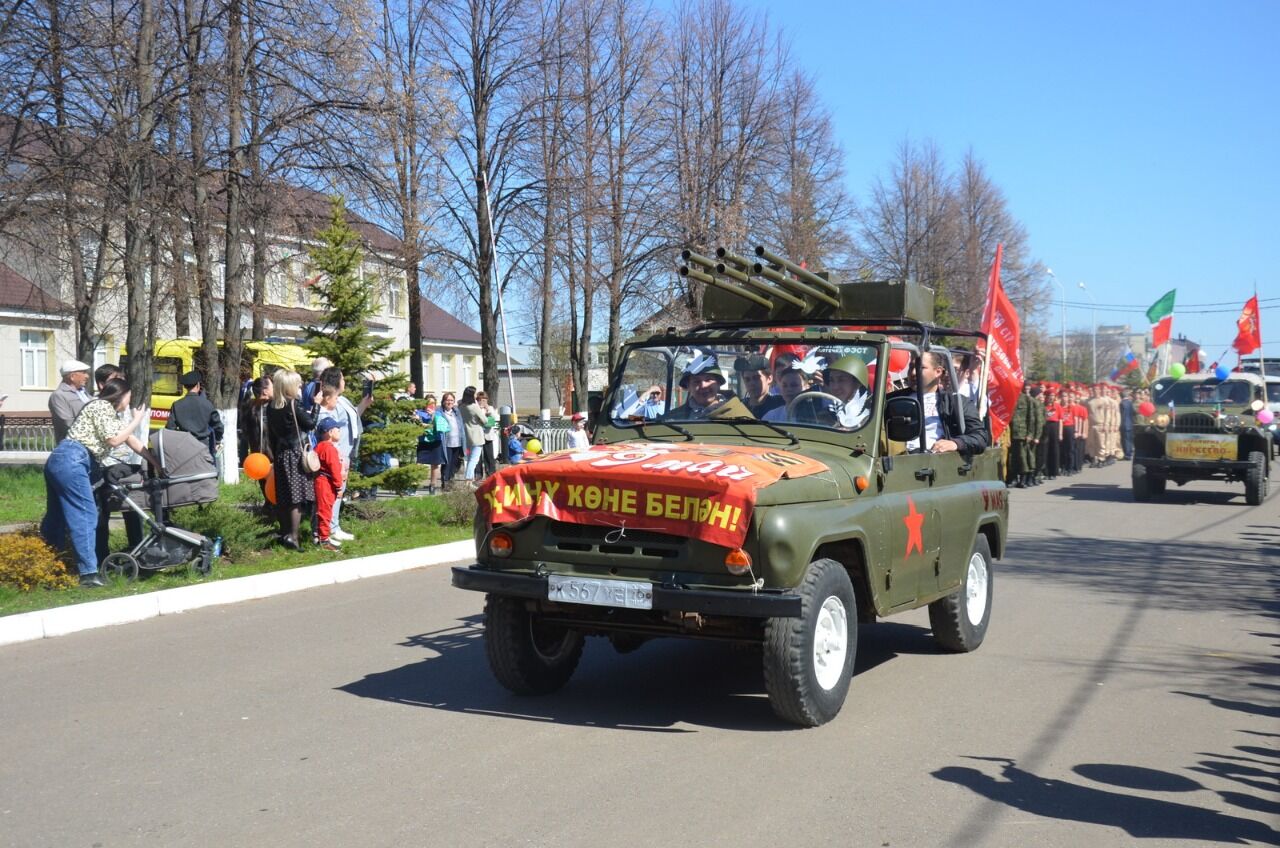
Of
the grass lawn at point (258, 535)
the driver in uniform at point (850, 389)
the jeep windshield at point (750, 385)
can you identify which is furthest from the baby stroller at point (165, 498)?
the driver in uniform at point (850, 389)

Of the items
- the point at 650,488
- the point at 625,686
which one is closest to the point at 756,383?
the point at 650,488

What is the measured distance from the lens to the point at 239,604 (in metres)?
10.3

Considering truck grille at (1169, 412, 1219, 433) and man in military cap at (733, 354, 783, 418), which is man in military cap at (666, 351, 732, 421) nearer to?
man in military cap at (733, 354, 783, 418)

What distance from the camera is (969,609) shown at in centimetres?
843

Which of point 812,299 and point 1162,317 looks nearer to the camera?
point 812,299

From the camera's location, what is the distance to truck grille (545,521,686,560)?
6082mm

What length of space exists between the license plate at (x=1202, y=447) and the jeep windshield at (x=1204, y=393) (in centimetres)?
99

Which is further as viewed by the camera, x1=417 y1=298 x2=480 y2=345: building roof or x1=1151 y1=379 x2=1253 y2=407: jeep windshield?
x1=417 y1=298 x2=480 y2=345: building roof

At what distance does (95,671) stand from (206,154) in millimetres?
12235

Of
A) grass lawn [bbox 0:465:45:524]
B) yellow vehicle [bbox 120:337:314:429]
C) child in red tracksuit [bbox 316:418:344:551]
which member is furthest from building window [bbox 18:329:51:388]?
child in red tracksuit [bbox 316:418:344:551]

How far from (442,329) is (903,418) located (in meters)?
56.0

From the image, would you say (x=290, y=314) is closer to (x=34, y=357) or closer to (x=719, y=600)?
(x=34, y=357)

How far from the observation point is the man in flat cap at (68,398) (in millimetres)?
10977

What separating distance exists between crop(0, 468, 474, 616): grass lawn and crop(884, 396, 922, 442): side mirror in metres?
6.40
